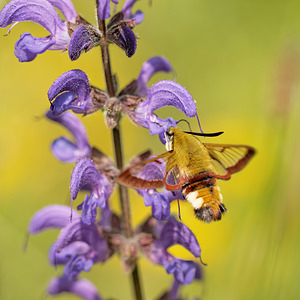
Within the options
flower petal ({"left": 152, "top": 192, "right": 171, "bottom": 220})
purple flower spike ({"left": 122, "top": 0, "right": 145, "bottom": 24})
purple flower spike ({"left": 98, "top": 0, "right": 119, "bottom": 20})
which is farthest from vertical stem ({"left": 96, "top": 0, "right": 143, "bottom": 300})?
flower petal ({"left": 152, "top": 192, "right": 171, "bottom": 220})

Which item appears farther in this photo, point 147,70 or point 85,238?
point 147,70

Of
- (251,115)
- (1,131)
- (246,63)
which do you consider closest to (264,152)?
(251,115)

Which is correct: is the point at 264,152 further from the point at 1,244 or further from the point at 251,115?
the point at 1,244

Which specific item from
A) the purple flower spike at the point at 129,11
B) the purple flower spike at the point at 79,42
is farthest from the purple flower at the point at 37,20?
the purple flower spike at the point at 129,11

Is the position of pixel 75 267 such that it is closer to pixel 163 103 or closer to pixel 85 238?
pixel 85 238

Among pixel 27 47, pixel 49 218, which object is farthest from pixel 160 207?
pixel 27 47

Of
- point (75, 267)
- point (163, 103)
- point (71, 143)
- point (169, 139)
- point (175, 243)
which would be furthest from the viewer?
point (71, 143)
